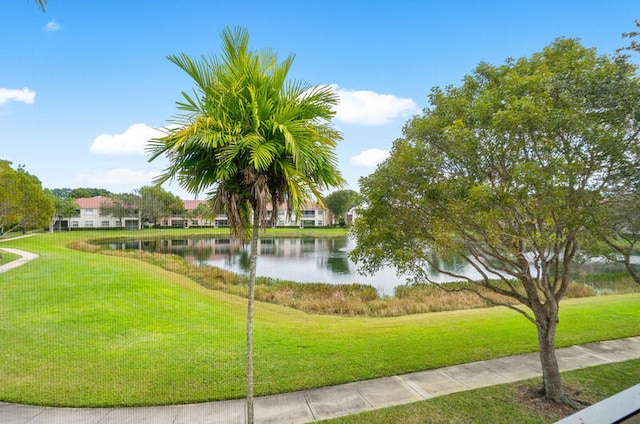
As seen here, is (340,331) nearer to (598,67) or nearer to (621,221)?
(621,221)

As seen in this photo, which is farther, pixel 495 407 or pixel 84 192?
pixel 84 192

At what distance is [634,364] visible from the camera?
23.5ft

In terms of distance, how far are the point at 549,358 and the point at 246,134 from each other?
6480mm

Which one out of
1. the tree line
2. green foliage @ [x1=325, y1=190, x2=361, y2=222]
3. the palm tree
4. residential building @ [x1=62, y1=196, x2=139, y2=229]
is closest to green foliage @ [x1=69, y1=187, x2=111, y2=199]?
the tree line

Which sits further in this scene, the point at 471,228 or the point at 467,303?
the point at 467,303

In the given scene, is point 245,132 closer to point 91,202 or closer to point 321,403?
point 321,403

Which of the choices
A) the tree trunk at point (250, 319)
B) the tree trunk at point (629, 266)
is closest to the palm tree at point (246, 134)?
the tree trunk at point (250, 319)

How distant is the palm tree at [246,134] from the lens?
157 inches

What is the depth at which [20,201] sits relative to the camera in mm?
19109

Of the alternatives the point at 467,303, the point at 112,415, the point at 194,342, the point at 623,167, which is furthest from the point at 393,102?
the point at 112,415

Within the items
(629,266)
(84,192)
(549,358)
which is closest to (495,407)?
(549,358)

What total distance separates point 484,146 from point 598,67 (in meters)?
1.89

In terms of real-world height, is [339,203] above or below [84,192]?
below

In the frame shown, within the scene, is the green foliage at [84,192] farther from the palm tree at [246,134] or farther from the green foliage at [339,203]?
the palm tree at [246,134]
